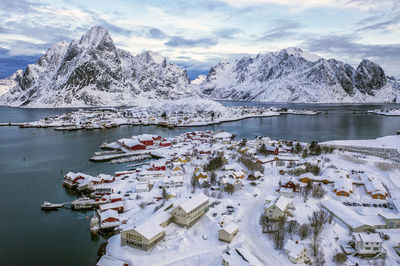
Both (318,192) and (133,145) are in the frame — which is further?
(133,145)

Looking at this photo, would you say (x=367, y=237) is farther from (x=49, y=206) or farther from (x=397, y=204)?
(x=49, y=206)

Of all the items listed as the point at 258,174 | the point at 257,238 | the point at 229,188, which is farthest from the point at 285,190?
the point at 257,238

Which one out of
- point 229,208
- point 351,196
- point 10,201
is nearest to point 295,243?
point 229,208

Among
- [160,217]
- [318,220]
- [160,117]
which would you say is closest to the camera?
[318,220]

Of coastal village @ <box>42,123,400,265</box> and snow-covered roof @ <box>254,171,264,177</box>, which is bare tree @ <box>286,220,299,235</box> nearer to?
coastal village @ <box>42,123,400,265</box>

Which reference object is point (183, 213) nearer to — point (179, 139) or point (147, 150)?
point (147, 150)

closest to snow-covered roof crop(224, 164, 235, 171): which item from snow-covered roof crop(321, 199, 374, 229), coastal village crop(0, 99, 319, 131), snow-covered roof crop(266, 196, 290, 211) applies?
snow-covered roof crop(266, 196, 290, 211)

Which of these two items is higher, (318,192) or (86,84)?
(86,84)
